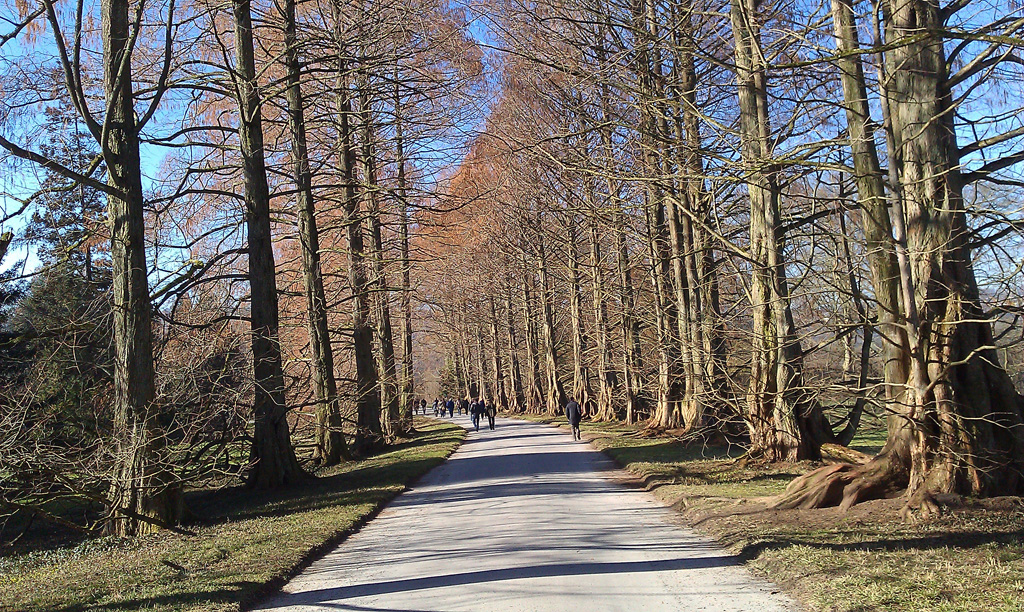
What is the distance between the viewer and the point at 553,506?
11898 mm

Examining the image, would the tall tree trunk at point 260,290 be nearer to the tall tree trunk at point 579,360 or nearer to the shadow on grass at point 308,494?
the shadow on grass at point 308,494

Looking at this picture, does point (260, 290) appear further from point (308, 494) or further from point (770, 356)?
point (770, 356)

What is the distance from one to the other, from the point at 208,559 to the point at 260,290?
25.8ft

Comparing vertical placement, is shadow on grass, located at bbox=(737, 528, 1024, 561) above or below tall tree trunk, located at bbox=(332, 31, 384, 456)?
below

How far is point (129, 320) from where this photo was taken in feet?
37.7

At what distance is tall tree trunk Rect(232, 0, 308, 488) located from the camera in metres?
15.6

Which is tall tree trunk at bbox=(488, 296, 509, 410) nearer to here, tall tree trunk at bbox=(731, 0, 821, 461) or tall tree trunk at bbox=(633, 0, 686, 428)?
tall tree trunk at bbox=(633, 0, 686, 428)

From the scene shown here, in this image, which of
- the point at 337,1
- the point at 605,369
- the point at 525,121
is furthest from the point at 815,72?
the point at 605,369

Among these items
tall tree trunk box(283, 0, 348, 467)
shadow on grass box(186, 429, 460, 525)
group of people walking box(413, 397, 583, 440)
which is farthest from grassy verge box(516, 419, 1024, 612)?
group of people walking box(413, 397, 583, 440)

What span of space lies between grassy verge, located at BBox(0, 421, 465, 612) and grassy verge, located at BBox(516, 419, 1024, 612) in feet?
15.1

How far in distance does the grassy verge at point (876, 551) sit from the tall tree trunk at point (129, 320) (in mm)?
7266

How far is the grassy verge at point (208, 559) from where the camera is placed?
7258 millimetres

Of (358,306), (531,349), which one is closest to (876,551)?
(358,306)

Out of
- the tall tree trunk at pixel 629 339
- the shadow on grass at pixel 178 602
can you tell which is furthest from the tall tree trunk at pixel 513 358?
the shadow on grass at pixel 178 602
